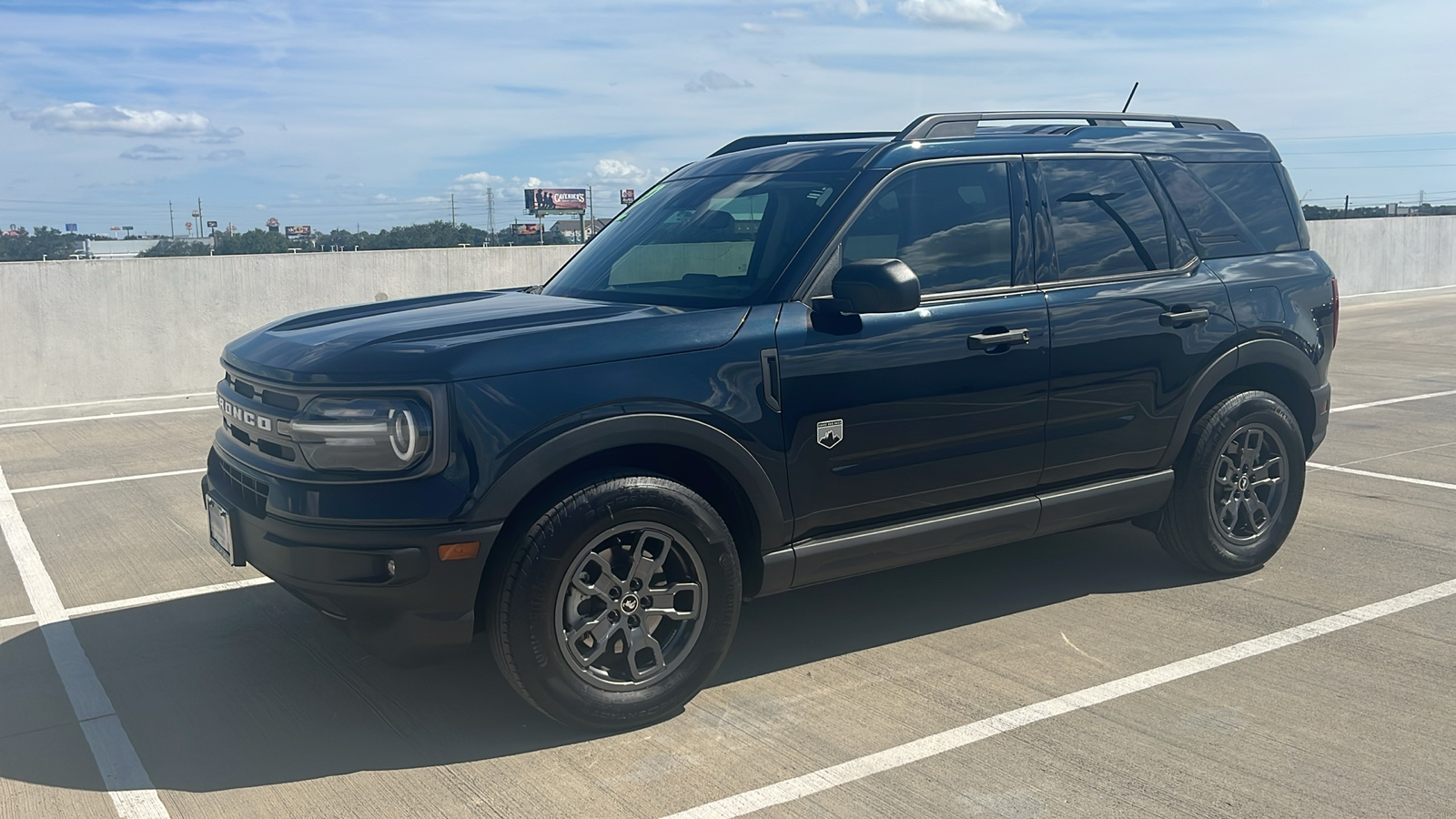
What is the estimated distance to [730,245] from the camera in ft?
15.7

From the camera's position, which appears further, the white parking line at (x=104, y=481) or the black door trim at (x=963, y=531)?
the white parking line at (x=104, y=481)

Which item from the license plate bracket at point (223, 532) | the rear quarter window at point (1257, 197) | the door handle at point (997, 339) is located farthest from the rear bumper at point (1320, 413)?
the license plate bracket at point (223, 532)

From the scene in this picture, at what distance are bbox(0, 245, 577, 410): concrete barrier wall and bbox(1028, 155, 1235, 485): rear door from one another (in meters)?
9.19

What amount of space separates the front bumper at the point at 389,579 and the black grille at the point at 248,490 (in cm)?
12

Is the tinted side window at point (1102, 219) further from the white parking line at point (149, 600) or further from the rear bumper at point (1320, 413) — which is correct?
the white parking line at point (149, 600)

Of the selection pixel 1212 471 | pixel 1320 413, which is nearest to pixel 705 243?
pixel 1212 471

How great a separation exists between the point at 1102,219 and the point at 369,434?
Answer: 125 inches

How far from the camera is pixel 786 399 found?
4.29m


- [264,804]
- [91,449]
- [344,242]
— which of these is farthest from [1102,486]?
[344,242]

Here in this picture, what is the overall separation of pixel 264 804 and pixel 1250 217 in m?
4.85

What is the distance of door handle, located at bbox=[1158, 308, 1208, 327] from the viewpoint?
524 cm

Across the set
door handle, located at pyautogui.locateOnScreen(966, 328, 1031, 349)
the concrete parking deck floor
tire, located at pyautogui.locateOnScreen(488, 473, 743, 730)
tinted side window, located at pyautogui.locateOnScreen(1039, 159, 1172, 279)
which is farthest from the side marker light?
tinted side window, located at pyautogui.locateOnScreen(1039, 159, 1172, 279)

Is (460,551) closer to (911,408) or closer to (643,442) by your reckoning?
(643,442)

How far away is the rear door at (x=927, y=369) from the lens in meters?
4.37
